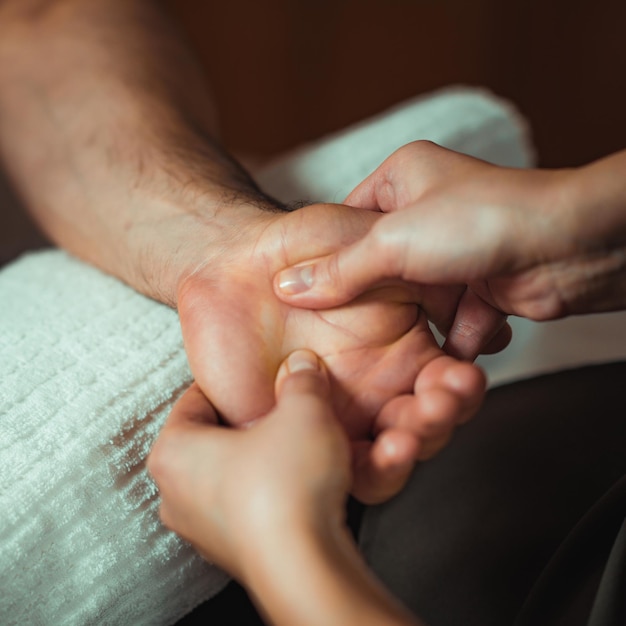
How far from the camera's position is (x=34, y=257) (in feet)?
2.39

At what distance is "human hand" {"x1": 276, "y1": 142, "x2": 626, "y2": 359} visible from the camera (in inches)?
17.8

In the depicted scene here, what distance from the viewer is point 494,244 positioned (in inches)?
18.0

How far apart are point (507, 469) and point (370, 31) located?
168 centimetres

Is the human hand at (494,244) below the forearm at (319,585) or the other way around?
the other way around

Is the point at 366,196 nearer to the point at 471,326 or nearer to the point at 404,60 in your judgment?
the point at 471,326

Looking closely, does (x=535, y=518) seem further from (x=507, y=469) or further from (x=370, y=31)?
(x=370, y=31)

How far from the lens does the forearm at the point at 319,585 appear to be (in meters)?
0.34

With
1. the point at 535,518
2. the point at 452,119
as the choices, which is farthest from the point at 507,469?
the point at 452,119

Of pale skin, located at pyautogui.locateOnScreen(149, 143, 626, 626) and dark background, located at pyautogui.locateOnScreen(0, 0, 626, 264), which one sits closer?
pale skin, located at pyautogui.locateOnScreen(149, 143, 626, 626)

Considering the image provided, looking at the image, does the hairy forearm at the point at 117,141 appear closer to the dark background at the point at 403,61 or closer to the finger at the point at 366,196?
the finger at the point at 366,196

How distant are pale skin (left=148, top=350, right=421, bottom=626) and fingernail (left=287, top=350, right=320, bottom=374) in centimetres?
3

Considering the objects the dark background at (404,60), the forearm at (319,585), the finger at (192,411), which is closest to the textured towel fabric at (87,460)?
the finger at (192,411)

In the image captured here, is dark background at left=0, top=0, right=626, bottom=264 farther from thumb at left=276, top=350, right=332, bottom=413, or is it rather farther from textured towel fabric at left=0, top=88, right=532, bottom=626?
thumb at left=276, top=350, right=332, bottom=413

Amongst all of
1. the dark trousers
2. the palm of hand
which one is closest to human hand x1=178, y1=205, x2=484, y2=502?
the palm of hand
